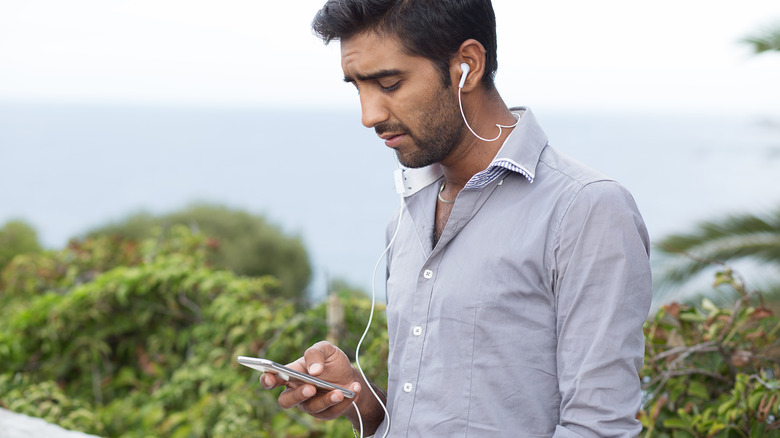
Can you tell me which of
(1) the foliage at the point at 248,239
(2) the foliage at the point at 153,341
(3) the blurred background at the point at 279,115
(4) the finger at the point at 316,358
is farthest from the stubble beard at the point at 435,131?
(3) the blurred background at the point at 279,115

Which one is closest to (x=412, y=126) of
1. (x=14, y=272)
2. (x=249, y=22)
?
(x=14, y=272)

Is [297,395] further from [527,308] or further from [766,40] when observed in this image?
[766,40]

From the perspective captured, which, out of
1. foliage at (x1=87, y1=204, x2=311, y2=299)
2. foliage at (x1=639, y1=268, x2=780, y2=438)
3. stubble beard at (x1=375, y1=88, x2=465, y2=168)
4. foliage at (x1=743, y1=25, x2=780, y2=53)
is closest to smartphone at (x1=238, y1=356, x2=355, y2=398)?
stubble beard at (x1=375, y1=88, x2=465, y2=168)

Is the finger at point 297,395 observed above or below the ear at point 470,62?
below

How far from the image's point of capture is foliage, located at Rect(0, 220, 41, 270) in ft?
22.4

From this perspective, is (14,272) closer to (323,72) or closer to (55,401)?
(55,401)

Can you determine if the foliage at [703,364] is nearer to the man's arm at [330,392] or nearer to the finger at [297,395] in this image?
the man's arm at [330,392]

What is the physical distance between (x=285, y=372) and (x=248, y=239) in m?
8.38

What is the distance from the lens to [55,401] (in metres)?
3.95

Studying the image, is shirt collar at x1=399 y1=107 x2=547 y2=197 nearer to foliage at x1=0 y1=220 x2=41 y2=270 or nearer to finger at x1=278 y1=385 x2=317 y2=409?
finger at x1=278 y1=385 x2=317 y2=409

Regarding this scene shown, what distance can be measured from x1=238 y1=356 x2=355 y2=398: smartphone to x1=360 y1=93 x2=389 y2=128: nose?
1.66 ft

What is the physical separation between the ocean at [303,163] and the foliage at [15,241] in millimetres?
11065

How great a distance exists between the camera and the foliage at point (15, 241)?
6836 mm

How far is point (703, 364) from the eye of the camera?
8.10ft
